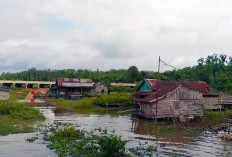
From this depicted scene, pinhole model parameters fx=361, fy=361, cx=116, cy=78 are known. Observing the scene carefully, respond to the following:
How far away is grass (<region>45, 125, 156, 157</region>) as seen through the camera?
2222 centimetres

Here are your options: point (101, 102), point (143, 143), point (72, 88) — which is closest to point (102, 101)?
point (101, 102)

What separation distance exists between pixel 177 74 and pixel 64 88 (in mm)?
27119

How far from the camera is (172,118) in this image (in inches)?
1651

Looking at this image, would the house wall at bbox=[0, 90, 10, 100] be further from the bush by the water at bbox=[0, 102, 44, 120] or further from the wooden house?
the bush by the water at bbox=[0, 102, 44, 120]

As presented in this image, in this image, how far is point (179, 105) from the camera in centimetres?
4231

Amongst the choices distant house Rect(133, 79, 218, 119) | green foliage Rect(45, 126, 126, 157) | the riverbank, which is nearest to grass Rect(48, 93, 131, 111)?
the riverbank

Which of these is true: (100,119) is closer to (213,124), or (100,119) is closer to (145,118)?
(145,118)

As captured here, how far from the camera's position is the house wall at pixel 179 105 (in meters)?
41.9

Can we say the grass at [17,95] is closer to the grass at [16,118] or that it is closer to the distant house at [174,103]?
the grass at [16,118]

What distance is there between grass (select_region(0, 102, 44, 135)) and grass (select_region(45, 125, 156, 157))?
3.48m

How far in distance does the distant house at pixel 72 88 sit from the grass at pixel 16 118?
30175 mm

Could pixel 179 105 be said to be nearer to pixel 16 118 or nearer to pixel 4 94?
pixel 16 118

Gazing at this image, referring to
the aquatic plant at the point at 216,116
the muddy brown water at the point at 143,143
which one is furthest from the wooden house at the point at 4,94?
the aquatic plant at the point at 216,116

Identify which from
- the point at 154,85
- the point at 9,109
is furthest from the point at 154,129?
the point at 9,109
